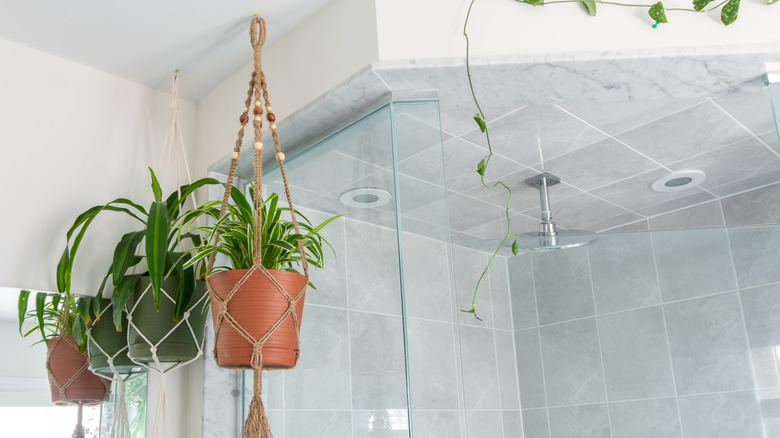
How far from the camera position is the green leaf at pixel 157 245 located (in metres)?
1.29

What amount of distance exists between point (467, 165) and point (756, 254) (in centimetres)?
97

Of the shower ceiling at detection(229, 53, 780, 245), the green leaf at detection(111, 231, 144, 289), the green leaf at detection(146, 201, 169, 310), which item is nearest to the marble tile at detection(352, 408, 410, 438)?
the shower ceiling at detection(229, 53, 780, 245)

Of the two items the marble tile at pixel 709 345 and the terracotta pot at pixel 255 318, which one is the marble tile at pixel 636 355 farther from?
the terracotta pot at pixel 255 318

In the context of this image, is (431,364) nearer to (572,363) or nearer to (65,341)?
(65,341)

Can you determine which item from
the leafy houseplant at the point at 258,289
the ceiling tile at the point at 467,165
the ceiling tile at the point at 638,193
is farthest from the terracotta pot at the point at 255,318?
the ceiling tile at the point at 638,193

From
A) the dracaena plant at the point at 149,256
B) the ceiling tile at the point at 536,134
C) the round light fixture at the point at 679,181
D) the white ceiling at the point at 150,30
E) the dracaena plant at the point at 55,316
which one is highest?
the white ceiling at the point at 150,30

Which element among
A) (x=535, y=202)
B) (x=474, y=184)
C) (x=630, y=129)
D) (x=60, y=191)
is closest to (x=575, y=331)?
(x=535, y=202)

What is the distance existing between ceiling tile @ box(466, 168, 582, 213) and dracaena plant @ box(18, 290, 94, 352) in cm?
125

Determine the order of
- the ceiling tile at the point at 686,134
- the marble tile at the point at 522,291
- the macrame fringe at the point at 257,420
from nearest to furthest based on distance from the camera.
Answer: the macrame fringe at the point at 257,420
the ceiling tile at the point at 686,134
the marble tile at the point at 522,291

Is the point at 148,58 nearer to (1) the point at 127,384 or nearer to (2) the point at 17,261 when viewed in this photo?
(2) the point at 17,261

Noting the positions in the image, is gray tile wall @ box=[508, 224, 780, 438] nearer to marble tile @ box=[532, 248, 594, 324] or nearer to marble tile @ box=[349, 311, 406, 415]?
marble tile @ box=[532, 248, 594, 324]

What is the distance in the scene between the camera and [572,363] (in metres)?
2.47

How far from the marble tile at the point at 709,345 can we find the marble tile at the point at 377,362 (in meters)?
1.39

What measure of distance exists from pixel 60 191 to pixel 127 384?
457 mm
